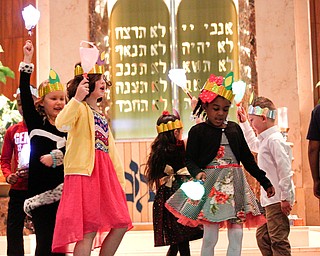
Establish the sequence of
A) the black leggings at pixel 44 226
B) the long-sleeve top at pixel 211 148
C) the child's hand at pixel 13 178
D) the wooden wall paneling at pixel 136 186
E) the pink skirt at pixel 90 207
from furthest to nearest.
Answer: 1. the wooden wall paneling at pixel 136 186
2. the child's hand at pixel 13 178
3. the long-sleeve top at pixel 211 148
4. the black leggings at pixel 44 226
5. the pink skirt at pixel 90 207

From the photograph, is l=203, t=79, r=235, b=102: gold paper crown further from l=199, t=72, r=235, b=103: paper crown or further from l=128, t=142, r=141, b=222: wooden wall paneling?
l=128, t=142, r=141, b=222: wooden wall paneling

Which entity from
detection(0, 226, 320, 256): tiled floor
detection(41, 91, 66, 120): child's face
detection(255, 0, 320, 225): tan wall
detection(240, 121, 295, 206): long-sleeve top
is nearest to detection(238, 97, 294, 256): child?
detection(240, 121, 295, 206): long-sleeve top

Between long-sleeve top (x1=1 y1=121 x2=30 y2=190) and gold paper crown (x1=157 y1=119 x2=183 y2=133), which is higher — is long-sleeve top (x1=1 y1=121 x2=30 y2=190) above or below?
below

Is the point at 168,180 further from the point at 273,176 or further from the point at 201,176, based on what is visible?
the point at 201,176

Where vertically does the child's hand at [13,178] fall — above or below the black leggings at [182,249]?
above

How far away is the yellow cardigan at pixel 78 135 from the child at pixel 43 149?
20 centimetres

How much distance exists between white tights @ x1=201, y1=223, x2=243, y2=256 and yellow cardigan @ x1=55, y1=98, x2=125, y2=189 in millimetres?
851

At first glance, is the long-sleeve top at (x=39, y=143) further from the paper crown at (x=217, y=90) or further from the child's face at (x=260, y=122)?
the child's face at (x=260, y=122)

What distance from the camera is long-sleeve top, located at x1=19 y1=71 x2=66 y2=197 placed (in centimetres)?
416

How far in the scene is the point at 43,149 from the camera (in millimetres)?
4188

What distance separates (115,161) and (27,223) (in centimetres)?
288

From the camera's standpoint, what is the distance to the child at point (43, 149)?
409cm


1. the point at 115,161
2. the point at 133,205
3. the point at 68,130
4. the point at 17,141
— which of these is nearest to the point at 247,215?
the point at 115,161

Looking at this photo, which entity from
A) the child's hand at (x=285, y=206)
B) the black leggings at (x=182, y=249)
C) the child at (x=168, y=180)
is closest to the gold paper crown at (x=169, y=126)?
the child at (x=168, y=180)
